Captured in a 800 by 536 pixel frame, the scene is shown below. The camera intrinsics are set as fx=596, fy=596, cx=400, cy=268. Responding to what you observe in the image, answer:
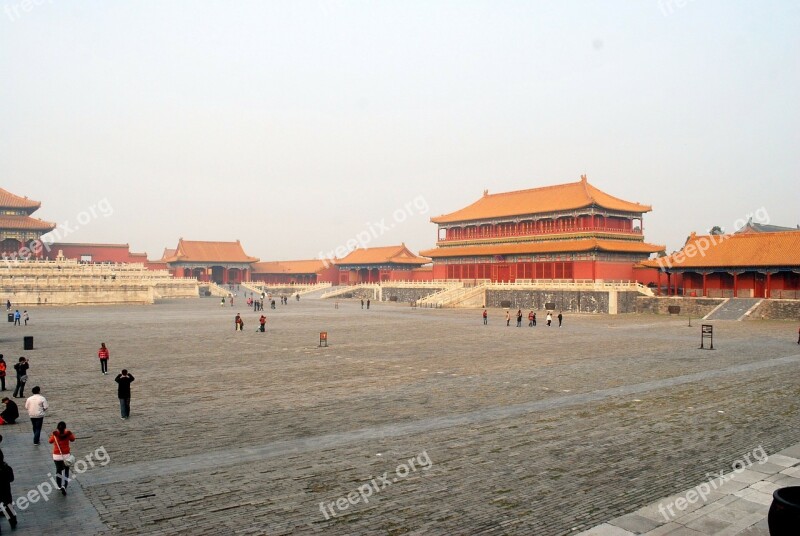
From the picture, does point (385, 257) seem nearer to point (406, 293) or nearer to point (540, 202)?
point (406, 293)

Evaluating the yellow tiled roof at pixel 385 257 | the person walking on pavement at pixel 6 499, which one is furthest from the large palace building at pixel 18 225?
the person walking on pavement at pixel 6 499

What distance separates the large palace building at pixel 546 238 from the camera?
6081 cm

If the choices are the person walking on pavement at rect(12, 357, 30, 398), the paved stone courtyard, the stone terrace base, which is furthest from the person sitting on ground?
the stone terrace base

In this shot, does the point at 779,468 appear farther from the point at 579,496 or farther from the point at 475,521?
the point at 475,521

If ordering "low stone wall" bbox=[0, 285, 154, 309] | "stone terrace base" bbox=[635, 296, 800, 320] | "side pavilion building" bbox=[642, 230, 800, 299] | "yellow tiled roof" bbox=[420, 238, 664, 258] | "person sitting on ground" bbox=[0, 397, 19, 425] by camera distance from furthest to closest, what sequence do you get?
"low stone wall" bbox=[0, 285, 154, 309], "yellow tiled roof" bbox=[420, 238, 664, 258], "side pavilion building" bbox=[642, 230, 800, 299], "stone terrace base" bbox=[635, 296, 800, 320], "person sitting on ground" bbox=[0, 397, 19, 425]

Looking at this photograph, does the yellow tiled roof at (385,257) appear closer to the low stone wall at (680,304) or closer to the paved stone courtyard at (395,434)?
the low stone wall at (680,304)

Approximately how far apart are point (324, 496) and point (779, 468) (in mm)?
7629

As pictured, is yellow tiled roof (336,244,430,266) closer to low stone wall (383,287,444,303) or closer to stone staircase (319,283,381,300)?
stone staircase (319,283,381,300)

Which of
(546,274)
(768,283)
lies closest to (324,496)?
(768,283)

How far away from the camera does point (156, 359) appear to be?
23750 mm

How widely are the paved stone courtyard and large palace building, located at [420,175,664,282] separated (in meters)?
34.0

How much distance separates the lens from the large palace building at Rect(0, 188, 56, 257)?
82.1 m

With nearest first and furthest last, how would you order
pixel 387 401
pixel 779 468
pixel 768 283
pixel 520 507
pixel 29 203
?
pixel 520 507 → pixel 779 468 → pixel 387 401 → pixel 768 283 → pixel 29 203

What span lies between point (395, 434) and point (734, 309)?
138 feet
